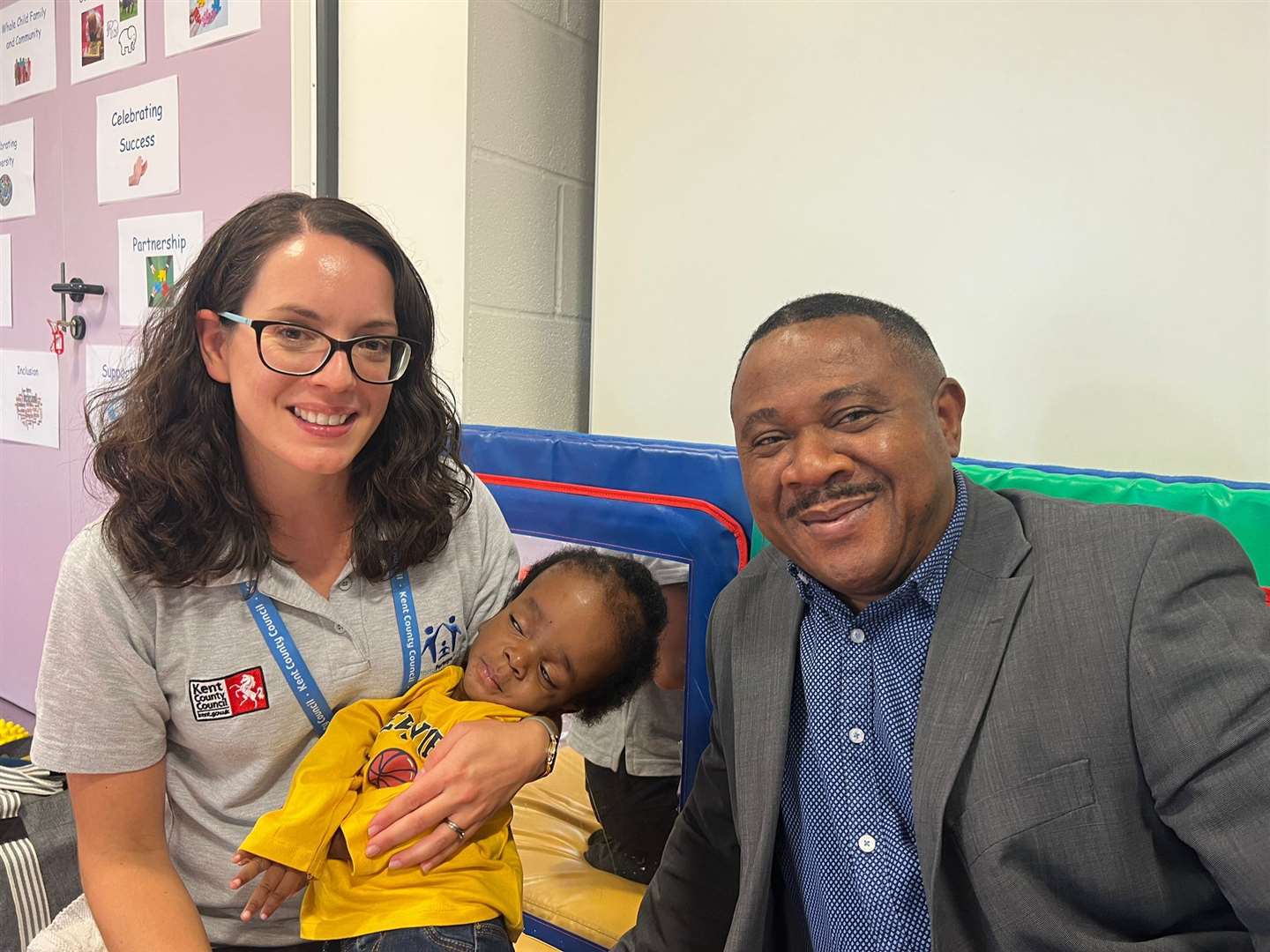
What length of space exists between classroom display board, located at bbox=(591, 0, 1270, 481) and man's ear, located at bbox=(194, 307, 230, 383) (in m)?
1.31

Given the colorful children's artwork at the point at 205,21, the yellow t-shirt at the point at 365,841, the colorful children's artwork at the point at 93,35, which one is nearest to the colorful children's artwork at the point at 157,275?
the colorful children's artwork at the point at 205,21

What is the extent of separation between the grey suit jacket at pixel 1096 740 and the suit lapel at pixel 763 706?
210 mm

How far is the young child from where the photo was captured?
1.25 m

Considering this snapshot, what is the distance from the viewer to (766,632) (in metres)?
1.28

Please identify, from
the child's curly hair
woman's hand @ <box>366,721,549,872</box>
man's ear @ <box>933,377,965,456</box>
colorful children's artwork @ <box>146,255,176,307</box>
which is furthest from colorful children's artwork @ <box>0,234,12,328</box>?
man's ear @ <box>933,377,965,456</box>

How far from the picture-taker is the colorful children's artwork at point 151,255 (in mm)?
2795

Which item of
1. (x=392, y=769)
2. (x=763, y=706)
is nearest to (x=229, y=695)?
(x=392, y=769)

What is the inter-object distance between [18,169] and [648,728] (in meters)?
3.31

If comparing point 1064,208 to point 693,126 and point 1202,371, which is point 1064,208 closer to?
point 1202,371

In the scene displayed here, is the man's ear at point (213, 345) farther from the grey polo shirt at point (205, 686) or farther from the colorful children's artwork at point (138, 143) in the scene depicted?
the colorful children's artwork at point (138, 143)

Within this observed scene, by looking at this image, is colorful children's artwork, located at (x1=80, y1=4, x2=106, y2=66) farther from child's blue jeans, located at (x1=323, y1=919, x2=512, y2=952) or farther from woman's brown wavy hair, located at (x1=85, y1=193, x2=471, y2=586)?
child's blue jeans, located at (x1=323, y1=919, x2=512, y2=952)

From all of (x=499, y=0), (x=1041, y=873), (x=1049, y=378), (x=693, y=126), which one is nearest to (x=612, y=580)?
(x=1041, y=873)

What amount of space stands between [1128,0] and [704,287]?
1078mm

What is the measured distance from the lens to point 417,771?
1.34m
